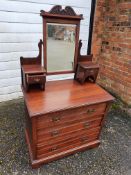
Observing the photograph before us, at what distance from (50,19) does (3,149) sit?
1.48 m

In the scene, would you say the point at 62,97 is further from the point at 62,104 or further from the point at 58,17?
the point at 58,17

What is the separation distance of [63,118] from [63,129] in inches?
5.6

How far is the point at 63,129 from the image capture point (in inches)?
62.6

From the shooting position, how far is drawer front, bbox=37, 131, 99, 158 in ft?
5.33

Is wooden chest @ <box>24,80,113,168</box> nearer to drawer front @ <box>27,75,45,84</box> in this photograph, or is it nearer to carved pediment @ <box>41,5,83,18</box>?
drawer front @ <box>27,75,45,84</box>

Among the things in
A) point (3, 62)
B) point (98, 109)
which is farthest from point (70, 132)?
point (3, 62)

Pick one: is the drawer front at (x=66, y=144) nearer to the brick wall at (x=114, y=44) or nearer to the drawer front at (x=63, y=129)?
the drawer front at (x=63, y=129)

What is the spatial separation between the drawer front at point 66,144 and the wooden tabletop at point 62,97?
1.46ft

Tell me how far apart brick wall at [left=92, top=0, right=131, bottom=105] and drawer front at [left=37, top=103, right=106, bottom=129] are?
1.11 meters

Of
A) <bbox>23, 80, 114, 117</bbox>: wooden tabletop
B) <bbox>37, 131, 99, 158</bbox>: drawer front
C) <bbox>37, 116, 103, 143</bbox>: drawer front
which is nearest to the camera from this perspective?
<bbox>23, 80, 114, 117</bbox>: wooden tabletop

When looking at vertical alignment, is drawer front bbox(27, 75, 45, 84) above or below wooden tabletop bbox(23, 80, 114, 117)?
above

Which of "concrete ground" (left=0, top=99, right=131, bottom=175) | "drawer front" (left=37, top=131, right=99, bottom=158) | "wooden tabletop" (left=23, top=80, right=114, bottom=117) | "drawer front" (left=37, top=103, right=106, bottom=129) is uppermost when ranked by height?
"wooden tabletop" (left=23, top=80, right=114, bottom=117)

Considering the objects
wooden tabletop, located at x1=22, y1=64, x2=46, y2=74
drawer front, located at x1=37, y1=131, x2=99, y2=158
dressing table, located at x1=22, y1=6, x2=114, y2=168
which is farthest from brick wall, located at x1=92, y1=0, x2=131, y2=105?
wooden tabletop, located at x1=22, y1=64, x2=46, y2=74

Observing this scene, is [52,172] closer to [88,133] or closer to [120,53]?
[88,133]
